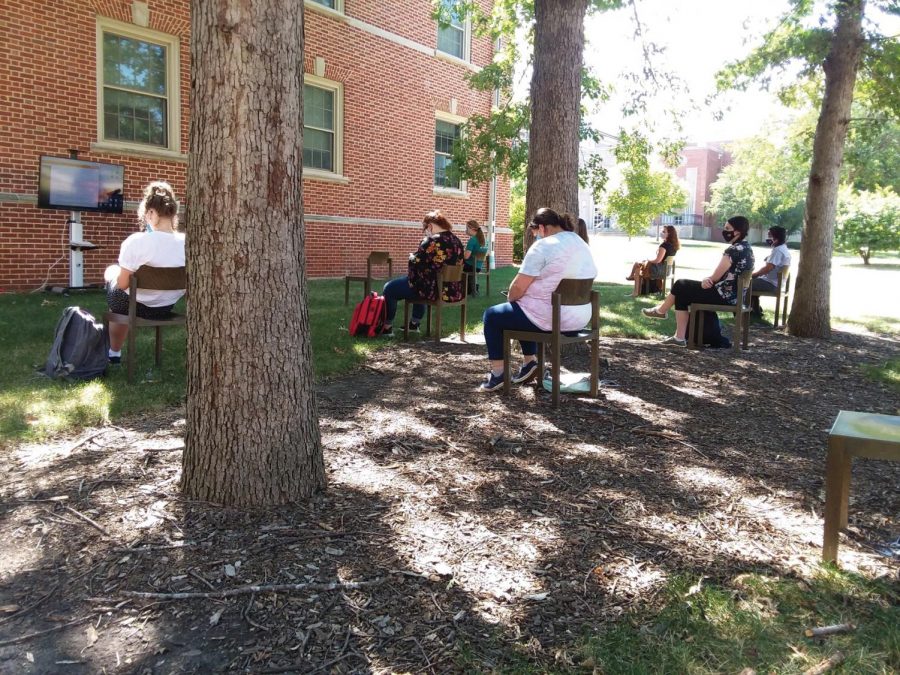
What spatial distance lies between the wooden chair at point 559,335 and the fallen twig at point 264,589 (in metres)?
2.92

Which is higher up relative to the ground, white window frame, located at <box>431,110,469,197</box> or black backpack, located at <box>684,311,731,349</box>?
white window frame, located at <box>431,110,469,197</box>

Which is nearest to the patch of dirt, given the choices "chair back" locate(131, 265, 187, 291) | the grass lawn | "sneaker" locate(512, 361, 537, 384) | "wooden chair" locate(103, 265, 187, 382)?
the grass lawn

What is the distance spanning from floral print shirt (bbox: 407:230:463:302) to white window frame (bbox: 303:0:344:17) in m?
7.98

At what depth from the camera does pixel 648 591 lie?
2764 mm

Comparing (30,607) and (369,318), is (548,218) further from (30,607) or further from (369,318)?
(30,607)

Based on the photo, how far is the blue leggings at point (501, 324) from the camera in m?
5.82

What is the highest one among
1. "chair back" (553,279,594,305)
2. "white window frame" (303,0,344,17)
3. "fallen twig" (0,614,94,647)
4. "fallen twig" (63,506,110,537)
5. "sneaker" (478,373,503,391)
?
"white window frame" (303,0,344,17)

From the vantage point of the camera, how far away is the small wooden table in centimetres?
273

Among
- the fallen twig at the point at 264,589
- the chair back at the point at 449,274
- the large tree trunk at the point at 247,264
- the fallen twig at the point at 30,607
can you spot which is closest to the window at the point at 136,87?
the chair back at the point at 449,274

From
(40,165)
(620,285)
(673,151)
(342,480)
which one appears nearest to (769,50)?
(673,151)

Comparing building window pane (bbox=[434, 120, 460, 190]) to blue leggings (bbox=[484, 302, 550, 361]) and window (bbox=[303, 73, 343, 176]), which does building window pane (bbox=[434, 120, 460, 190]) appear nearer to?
window (bbox=[303, 73, 343, 176])

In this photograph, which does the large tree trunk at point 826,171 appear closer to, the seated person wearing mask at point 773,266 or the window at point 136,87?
the seated person wearing mask at point 773,266

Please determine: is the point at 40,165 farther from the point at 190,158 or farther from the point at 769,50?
the point at 769,50

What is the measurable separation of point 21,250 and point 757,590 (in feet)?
36.3
